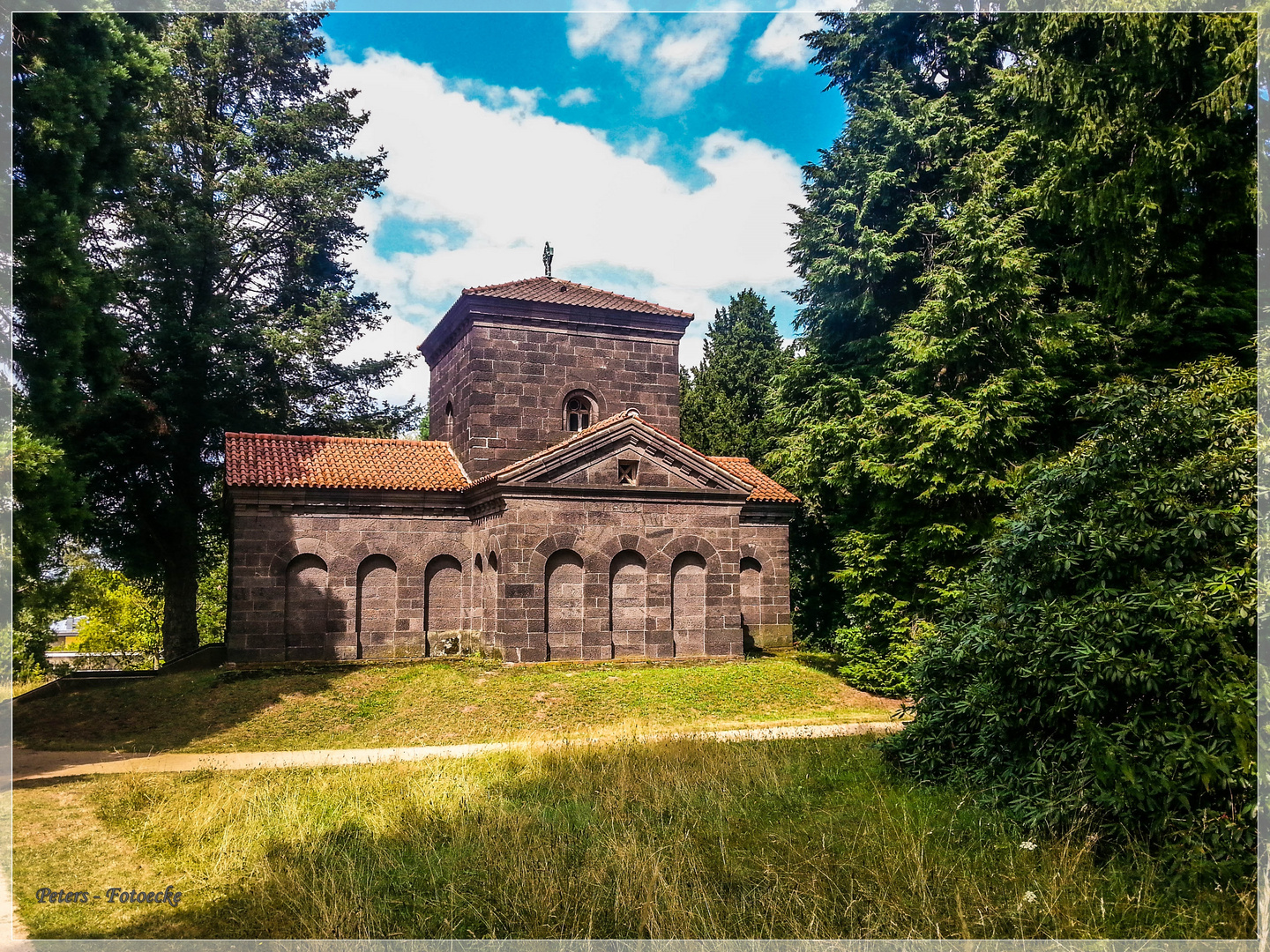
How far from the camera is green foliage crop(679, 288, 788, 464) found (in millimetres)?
36438

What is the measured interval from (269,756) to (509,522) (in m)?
7.90

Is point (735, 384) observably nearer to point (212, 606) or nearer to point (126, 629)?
point (212, 606)

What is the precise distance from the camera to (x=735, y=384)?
38062 mm

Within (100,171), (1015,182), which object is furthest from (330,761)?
(1015,182)

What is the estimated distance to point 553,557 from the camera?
20.0 metres

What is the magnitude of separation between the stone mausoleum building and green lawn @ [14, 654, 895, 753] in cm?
147

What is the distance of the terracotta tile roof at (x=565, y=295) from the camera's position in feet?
75.7

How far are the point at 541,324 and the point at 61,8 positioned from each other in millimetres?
12896

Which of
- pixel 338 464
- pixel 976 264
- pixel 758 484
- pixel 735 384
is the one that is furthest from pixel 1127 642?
pixel 735 384

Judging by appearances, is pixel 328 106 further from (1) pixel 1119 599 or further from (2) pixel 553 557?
(1) pixel 1119 599

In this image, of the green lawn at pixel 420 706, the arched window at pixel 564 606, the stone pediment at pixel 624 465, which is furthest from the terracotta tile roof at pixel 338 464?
the green lawn at pixel 420 706

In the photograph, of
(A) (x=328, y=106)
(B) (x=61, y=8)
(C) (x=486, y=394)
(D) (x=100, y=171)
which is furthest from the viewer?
(A) (x=328, y=106)

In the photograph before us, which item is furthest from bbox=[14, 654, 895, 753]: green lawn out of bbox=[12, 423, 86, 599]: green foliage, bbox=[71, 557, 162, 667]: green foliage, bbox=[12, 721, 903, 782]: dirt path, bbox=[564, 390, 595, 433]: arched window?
bbox=[71, 557, 162, 667]: green foliage

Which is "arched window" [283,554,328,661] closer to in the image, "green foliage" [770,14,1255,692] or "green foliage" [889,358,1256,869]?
"green foliage" [770,14,1255,692]
